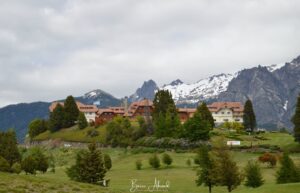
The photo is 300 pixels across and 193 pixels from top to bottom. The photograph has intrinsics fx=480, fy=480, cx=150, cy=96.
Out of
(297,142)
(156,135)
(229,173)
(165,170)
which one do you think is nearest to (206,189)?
(229,173)

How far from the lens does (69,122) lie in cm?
16888

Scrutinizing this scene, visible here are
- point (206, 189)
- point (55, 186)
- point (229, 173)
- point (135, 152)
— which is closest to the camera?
point (55, 186)

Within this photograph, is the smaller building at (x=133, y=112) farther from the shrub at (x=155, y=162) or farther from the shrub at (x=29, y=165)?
the shrub at (x=29, y=165)

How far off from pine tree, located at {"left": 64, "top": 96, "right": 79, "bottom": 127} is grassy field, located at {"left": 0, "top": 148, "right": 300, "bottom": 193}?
1307 inches

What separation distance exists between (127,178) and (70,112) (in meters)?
100

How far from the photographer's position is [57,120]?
547 ft

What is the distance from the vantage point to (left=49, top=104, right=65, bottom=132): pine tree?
16675 cm

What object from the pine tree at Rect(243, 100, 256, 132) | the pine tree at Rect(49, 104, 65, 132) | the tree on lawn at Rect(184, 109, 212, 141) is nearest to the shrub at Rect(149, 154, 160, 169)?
the tree on lawn at Rect(184, 109, 212, 141)

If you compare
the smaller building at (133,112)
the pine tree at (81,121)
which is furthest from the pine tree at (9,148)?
the smaller building at (133,112)

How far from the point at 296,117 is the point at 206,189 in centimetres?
5225

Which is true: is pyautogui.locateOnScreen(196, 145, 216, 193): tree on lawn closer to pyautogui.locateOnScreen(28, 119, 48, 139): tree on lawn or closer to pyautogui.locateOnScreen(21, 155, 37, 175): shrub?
pyautogui.locateOnScreen(21, 155, 37, 175): shrub

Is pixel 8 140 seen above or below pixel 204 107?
below

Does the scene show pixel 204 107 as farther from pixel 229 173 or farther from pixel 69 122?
pixel 229 173

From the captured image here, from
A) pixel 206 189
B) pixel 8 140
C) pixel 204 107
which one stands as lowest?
pixel 206 189
